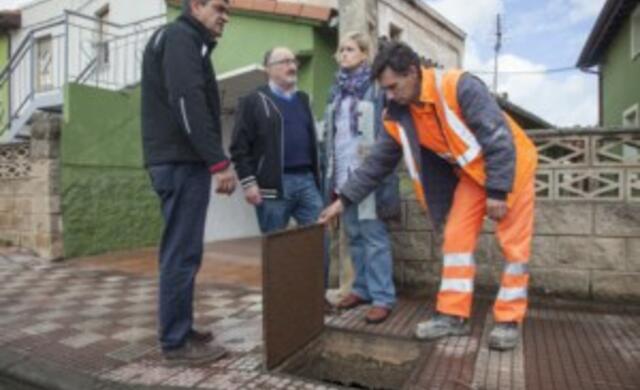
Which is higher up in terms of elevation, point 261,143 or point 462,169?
point 261,143

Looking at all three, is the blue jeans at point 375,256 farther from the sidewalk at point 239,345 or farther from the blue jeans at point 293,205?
the blue jeans at point 293,205

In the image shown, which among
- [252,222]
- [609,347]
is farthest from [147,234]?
[609,347]

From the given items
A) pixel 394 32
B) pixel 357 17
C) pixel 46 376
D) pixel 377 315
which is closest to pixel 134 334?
pixel 46 376

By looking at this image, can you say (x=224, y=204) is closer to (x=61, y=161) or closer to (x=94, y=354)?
(x=61, y=161)

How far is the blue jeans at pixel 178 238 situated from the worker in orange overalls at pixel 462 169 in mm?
743

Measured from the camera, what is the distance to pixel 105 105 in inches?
300

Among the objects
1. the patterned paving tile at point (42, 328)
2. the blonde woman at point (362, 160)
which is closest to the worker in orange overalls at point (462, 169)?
the blonde woman at point (362, 160)

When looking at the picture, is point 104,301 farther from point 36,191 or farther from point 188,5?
point 36,191

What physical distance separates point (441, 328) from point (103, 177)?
5548 mm

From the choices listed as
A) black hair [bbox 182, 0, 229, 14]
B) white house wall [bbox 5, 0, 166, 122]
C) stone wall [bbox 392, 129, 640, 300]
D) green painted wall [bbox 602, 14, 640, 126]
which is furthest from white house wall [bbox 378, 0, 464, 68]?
black hair [bbox 182, 0, 229, 14]

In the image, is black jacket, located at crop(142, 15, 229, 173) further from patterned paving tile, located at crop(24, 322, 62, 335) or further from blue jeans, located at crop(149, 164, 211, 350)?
patterned paving tile, located at crop(24, 322, 62, 335)

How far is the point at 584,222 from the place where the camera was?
4148 millimetres

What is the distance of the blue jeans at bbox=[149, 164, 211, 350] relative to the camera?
9.87 feet

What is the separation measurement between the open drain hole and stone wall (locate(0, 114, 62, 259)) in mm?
4711
